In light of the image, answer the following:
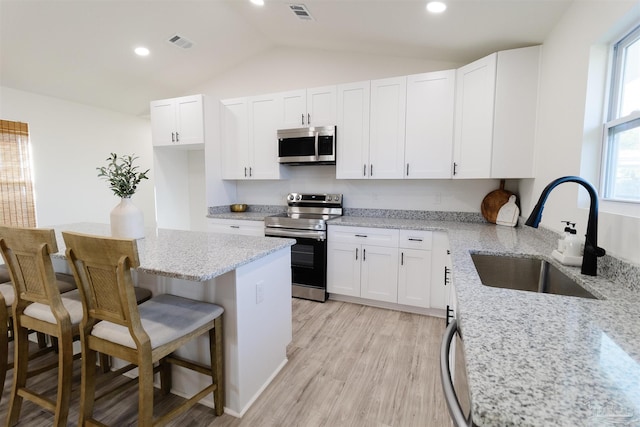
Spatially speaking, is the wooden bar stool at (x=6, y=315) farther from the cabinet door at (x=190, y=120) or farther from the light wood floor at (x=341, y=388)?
the cabinet door at (x=190, y=120)

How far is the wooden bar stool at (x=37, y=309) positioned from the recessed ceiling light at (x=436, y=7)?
284cm

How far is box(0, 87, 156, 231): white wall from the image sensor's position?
3904 mm

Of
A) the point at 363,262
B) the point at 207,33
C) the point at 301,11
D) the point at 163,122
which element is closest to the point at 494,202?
the point at 363,262

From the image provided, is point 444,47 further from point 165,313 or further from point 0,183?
point 0,183

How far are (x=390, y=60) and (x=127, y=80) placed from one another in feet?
11.4

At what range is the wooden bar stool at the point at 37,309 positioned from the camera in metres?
1.43

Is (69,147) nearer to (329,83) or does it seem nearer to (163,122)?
(163,122)

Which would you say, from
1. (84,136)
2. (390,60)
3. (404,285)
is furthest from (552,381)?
(84,136)

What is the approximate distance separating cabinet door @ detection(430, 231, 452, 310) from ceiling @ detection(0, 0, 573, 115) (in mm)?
1806

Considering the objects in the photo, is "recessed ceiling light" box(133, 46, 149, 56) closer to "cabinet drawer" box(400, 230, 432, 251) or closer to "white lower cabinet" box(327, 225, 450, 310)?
"white lower cabinet" box(327, 225, 450, 310)

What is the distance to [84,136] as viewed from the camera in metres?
4.48

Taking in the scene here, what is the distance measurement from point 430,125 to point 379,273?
1.61 m

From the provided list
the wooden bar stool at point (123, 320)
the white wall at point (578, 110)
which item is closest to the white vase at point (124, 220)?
the wooden bar stool at point (123, 320)

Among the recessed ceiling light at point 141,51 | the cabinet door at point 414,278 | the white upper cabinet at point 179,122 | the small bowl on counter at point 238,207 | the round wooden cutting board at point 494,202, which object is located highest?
the recessed ceiling light at point 141,51
